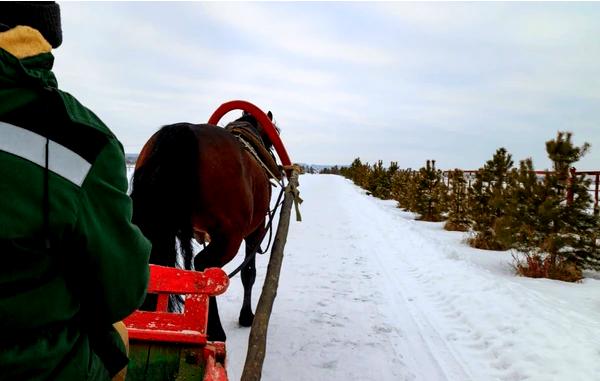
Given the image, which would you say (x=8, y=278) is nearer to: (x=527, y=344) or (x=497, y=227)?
(x=527, y=344)

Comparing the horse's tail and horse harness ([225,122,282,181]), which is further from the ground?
horse harness ([225,122,282,181])

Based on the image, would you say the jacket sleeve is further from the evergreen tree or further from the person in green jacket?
the evergreen tree

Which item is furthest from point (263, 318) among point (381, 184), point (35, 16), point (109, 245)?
point (381, 184)

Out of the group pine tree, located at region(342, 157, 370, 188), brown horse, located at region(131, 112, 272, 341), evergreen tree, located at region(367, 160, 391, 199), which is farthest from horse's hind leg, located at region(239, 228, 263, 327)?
pine tree, located at region(342, 157, 370, 188)

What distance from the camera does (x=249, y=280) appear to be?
174 inches

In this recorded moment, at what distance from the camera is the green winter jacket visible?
0.80m

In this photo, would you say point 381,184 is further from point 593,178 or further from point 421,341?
point 421,341

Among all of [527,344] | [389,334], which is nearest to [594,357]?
[527,344]

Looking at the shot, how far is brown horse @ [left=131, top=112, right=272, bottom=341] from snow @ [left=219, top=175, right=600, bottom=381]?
93 centimetres

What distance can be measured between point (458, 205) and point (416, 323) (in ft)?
30.8

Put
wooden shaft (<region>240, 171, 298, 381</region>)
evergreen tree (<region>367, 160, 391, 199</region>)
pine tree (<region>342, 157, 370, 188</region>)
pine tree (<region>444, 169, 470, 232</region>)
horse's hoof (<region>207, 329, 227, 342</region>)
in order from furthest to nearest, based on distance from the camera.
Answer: pine tree (<region>342, 157, 370, 188</region>) → evergreen tree (<region>367, 160, 391, 199</region>) → pine tree (<region>444, 169, 470, 232</region>) → horse's hoof (<region>207, 329, 227, 342</region>) → wooden shaft (<region>240, 171, 298, 381</region>)

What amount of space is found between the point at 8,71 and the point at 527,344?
4.17 metres

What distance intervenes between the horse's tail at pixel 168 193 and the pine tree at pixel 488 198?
26.3 feet

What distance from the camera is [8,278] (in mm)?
801
